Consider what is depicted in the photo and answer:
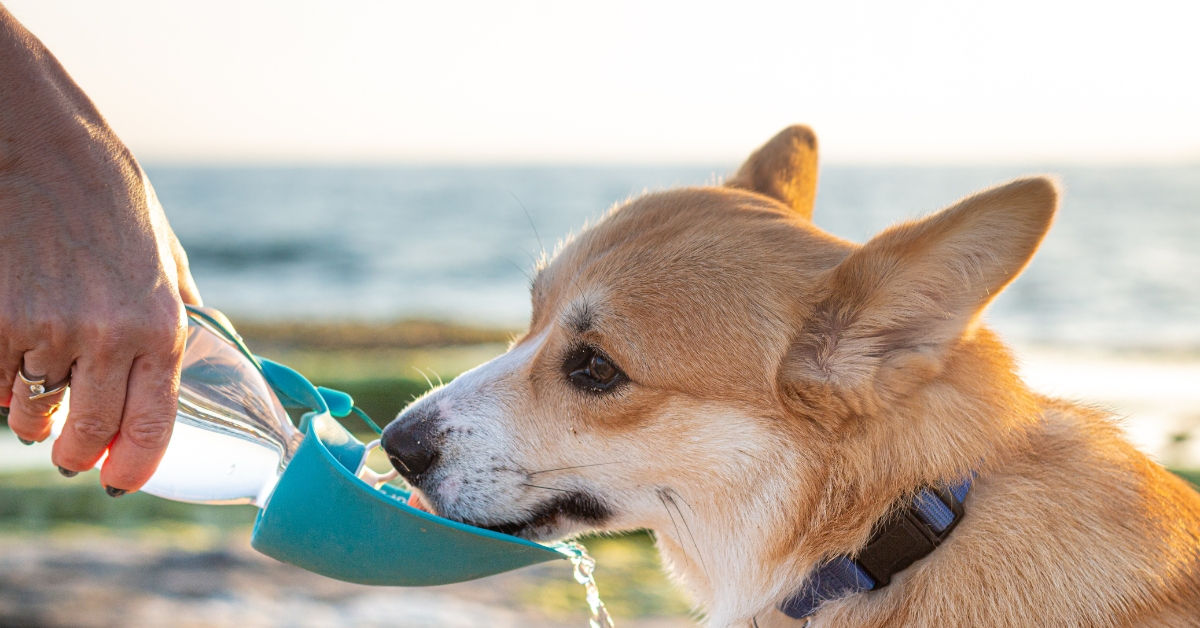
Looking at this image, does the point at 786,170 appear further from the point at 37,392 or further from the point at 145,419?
the point at 37,392

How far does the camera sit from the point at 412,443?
2.73 m

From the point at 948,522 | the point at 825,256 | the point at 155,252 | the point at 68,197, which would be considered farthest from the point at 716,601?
the point at 68,197

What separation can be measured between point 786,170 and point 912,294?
1.42 m

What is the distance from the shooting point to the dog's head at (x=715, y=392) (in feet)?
7.80

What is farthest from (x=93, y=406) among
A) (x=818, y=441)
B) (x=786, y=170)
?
(x=786, y=170)

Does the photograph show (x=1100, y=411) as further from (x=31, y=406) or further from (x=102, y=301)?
(x=31, y=406)

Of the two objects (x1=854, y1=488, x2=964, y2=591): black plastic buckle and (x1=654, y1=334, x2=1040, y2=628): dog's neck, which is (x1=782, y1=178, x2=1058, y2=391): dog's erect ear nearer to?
(x1=654, y1=334, x2=1040, y2=628): dog's neck

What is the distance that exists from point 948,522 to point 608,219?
1659 millimetres

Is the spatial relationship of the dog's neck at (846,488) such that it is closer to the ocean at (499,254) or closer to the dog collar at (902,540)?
the dog collar at (902,540)

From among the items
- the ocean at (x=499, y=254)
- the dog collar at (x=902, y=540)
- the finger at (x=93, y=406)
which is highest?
the finger at (x=93, y=406)

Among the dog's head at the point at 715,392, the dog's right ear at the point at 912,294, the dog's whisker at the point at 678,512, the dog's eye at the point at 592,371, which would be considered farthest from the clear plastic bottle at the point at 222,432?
the dog's right ear at the point at 912,294

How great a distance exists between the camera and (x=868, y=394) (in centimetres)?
240

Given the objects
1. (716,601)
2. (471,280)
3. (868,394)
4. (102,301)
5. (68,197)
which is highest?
(68,197)

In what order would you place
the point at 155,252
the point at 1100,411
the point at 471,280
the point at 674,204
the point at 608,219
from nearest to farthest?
the point at 155,252
the point at 1100,411
the point at 674,204
the point at 608,219
the point at 471,280
